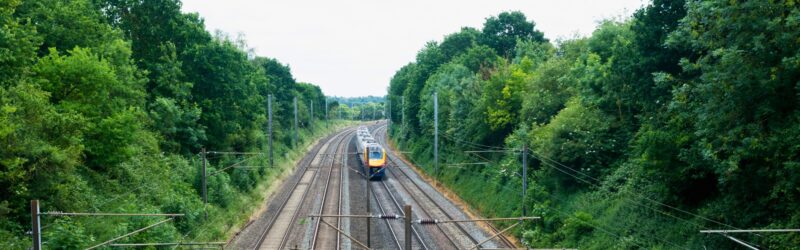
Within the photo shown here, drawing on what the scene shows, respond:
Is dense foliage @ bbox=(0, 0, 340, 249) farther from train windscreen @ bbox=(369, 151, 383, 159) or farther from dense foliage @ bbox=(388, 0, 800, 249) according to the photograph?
dense foliage @ bbox=(388, 0, 800, 249)

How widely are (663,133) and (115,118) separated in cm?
1963

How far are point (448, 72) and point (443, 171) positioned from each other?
14017 mm

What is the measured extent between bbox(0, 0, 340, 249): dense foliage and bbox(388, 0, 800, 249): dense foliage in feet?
51.3

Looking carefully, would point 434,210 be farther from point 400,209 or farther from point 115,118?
point 115,118

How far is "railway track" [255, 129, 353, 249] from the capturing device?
88.9ft

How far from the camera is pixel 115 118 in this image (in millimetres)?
22766

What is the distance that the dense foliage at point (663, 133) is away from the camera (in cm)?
1410

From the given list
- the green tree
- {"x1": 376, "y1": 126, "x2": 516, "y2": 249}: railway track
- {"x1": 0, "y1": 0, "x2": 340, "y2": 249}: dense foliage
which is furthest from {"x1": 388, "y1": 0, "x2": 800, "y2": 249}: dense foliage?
the green tree

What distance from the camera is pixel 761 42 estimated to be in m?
13.8

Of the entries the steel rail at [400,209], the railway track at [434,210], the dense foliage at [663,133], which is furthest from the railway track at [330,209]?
the dense foliage at [663,133]

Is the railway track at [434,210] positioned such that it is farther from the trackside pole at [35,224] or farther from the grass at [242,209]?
the trackside pole at [35,224]

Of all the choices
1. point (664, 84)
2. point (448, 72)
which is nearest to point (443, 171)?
point (448, 72)

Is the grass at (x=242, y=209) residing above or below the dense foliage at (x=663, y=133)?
below

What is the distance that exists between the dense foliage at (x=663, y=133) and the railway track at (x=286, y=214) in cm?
1077
